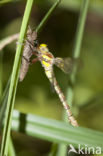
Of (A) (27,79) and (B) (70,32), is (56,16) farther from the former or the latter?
(A) (27,79)

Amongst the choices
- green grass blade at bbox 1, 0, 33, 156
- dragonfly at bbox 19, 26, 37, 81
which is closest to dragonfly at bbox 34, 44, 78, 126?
dragonfly at bbox 19, 26, 37, 81

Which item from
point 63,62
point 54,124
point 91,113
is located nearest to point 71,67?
point 63,62

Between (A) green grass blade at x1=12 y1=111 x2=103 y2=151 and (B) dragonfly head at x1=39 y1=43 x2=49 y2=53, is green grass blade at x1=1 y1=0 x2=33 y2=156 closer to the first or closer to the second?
(A) green grass blade at x1=12 y1=111 x2=103 y2=151

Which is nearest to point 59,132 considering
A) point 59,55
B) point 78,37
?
point 78,37

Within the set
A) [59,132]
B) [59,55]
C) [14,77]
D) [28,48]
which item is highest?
[59,55]

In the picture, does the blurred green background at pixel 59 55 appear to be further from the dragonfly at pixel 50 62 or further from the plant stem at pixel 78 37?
the plant stem at pixel 78 37

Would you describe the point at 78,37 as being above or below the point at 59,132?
above

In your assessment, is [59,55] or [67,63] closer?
[67,63]

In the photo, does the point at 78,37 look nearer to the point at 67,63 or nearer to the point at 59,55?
the point at 67,63
